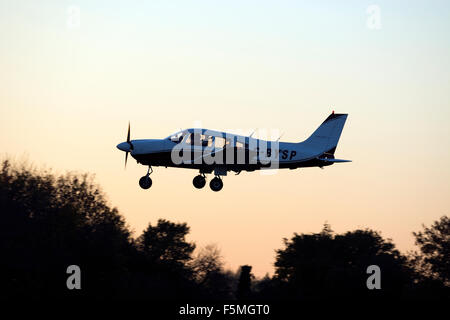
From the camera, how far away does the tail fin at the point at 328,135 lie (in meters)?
41.5

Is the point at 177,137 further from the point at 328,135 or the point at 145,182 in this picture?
the point at 328,135

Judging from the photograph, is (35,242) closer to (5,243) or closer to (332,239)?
(5,243)

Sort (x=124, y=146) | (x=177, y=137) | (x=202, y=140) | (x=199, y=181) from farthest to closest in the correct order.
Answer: (x=199, y=181) → (x=124, y=146) → (x=177, y=137) → (x=202, y=140)

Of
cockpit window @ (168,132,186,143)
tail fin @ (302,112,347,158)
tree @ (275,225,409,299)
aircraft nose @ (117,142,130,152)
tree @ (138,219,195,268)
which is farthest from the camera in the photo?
tree @ (138,219,195,268)

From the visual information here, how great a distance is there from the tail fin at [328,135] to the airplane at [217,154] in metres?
0.22

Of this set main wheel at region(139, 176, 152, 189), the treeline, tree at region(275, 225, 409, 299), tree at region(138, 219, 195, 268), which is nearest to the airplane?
main wheel at region(139, 176, 152, 189)

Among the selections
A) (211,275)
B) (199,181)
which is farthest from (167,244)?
(199,181)

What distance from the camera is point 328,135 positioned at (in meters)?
42.1

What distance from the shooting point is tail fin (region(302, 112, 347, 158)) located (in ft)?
136

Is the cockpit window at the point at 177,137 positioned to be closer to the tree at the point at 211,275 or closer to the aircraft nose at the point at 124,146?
the aircraft nose at the point at 124,146

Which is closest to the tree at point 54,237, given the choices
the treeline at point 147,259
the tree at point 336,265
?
the treeline at point 147,259

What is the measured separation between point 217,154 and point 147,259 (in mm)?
42109

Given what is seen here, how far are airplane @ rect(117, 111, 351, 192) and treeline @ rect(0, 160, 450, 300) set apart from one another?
17970 millimetres

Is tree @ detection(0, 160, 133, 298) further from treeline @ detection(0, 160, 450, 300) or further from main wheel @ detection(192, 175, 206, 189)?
main wheel @ detection(192, 175, 206, 189)
